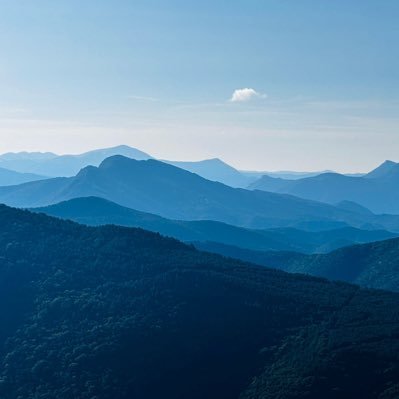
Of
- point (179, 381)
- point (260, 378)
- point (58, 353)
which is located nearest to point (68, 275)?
point (58, 353)

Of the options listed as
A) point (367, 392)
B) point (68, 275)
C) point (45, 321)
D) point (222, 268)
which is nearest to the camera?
point (367, 392)

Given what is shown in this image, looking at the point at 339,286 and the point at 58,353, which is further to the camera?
the point at 339,286

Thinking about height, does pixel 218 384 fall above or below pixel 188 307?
below

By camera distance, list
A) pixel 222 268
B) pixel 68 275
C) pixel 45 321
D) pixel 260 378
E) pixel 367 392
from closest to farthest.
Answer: pixel 367 392, pixel 260 378, pixel 45 321, pixel 68 275, pixel 222 268

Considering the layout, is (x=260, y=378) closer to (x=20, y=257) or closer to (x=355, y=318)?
(x=355, y=318)

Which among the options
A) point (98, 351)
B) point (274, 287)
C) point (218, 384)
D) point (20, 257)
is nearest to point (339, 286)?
point (274, 287)

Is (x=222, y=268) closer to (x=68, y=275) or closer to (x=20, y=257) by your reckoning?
(x=68, y=275)
